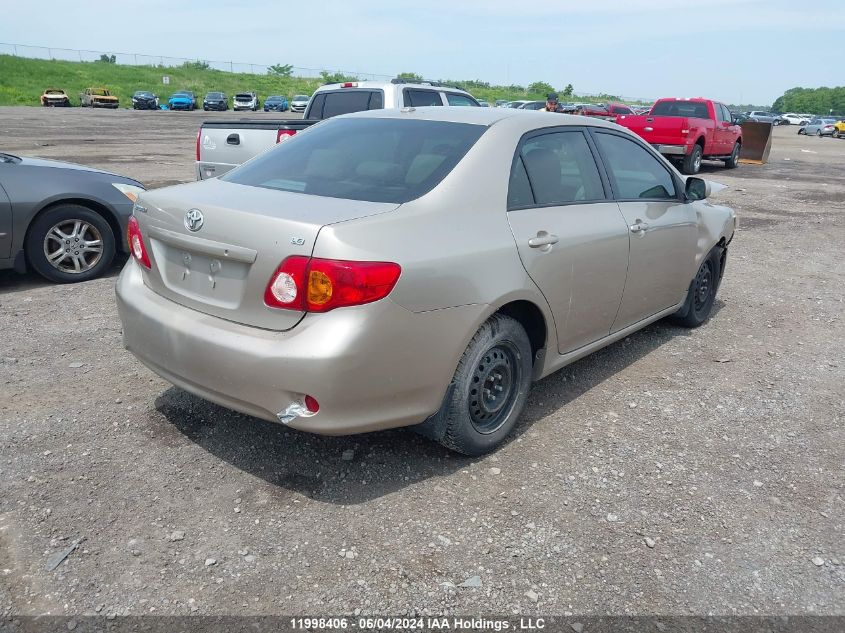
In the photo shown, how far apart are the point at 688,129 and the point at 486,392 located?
51.1 feet

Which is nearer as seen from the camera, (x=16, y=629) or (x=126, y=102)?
(x=16, y=629)

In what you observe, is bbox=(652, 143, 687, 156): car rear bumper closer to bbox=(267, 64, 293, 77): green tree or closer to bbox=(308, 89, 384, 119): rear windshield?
bbox=(308, 89, 384, 119): rear windshield

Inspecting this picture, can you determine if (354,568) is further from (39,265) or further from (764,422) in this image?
(39,265)

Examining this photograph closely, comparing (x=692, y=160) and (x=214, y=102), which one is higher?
(x=214, y=102)

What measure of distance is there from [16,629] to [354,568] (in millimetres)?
1151

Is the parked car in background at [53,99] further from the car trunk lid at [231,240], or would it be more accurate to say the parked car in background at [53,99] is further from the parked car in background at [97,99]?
the car trunk lid at [231,240]

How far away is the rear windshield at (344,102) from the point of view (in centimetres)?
1014

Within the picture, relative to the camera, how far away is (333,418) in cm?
285

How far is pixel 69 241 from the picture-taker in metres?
6.20

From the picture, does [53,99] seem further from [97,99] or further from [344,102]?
[344,102]

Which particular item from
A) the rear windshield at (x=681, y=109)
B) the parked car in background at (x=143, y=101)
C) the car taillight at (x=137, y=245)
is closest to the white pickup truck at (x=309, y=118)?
the car taillight at (x=137, y=245)

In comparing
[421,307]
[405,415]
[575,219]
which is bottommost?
[405,415]

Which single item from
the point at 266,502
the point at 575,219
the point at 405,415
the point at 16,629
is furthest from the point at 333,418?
the point at 575,219

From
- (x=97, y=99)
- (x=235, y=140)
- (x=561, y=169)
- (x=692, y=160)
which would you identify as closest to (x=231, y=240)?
(x=561, y=169)
